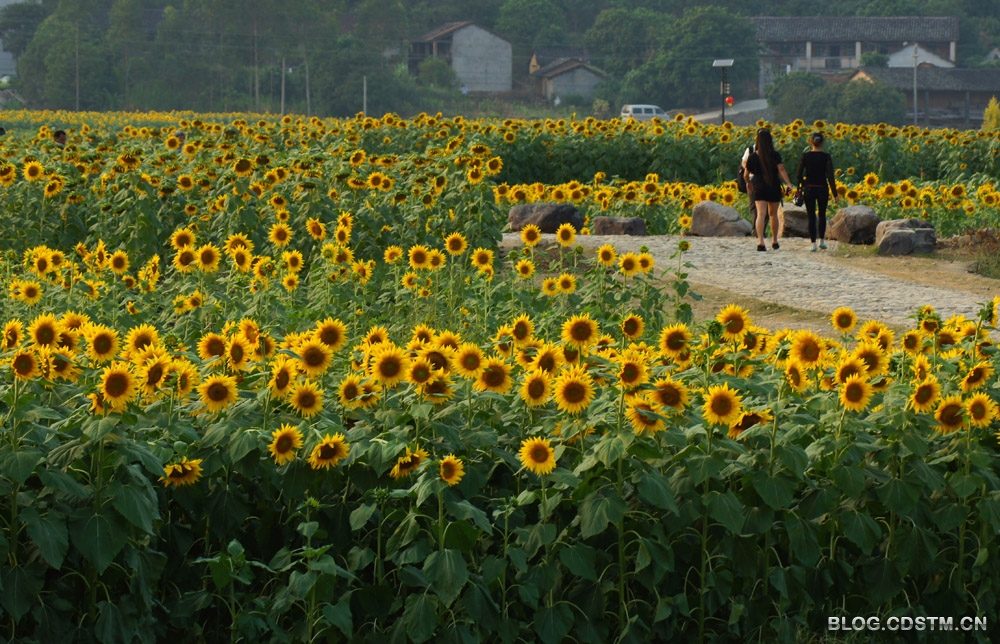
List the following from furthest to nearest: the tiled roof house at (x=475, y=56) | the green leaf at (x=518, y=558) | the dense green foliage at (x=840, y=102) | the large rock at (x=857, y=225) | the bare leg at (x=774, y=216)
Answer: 1. the tiled roof house at (x=475, y=56)
2. the dense green foliage at (x=840, y=102)
3. the large rock at (x=857, y=225)
4. the bare leg at (x=774, y=216)
5. the green leaf at (x=518, y=558)

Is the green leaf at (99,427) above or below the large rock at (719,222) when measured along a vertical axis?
below

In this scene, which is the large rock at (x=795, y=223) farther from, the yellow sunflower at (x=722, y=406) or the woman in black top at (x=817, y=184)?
the yellow sunflower at (x=722, y=406)

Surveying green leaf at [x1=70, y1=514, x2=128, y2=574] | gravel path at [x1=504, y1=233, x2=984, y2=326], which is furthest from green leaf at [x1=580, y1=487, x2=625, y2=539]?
gravel path at [x1=504, y1=233, x2=984, y2=326]

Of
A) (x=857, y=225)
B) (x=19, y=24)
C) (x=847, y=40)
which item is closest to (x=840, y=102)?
(x=847, y=40)

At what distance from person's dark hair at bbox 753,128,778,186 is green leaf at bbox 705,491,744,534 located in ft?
32.1

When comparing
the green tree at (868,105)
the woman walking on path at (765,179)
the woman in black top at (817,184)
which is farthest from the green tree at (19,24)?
the woman walking on path at (765,179)

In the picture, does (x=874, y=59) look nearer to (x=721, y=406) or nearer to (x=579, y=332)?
(x=579, y=332)

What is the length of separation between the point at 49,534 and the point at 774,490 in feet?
6.80

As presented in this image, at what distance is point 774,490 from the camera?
4.18m

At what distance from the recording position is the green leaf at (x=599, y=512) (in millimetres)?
3988

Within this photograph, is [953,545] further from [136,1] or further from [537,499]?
[136,1]

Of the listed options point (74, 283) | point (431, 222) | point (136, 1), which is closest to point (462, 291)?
point (431, 222)

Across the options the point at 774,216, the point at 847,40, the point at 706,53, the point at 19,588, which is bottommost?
the point at 19,588

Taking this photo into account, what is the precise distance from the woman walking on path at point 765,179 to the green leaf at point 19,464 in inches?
422
